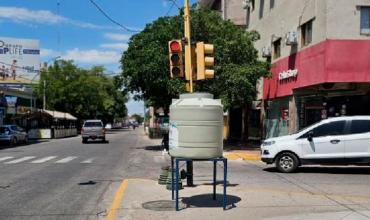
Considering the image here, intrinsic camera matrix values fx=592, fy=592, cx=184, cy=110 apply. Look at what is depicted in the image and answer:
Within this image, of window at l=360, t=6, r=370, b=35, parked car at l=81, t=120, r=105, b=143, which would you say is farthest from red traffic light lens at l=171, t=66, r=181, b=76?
parked car at l=81, t=120, r=105, b=143

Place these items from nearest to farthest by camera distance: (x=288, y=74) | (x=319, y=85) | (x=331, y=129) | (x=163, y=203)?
(x=163, y=203), (x=331, y=129), (x=319, y=85), (x=288, y=74)

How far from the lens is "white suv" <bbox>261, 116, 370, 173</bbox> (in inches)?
742

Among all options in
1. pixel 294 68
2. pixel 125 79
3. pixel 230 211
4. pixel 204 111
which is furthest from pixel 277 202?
pixel 125 79

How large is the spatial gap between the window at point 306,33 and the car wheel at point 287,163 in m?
10.7

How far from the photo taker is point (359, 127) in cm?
1895

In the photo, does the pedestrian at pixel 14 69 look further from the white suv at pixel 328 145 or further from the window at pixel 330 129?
the window at pixel 330 129

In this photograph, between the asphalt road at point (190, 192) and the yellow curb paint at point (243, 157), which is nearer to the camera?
the asphalt road at point (190, 192)

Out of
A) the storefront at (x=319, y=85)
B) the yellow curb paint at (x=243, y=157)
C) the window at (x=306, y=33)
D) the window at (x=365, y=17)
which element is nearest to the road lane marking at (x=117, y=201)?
the yellow curb paint at (x=243, y=157)

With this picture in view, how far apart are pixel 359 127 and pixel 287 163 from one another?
257 centimetres

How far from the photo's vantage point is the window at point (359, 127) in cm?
1892

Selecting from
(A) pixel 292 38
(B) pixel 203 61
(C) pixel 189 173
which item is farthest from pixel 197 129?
(A) pixel 292 38

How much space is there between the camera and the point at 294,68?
1223 inches

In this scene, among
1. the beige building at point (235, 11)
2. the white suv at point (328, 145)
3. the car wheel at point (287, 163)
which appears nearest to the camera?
the white suv at point (328, 145)

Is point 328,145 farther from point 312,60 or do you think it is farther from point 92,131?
point 92,131
